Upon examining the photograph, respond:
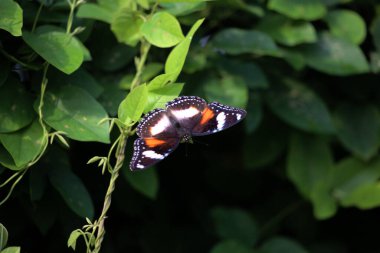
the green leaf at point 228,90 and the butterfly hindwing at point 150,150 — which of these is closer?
the butterfly hindwing at point 150,150

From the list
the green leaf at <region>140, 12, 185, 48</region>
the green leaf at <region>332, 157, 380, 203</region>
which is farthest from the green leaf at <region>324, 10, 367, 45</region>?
the green leaf at <region>140, 12, 185, 48</region>

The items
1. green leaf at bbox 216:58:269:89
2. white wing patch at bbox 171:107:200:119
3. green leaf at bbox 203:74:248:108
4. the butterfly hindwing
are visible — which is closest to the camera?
the butterfly hindwing

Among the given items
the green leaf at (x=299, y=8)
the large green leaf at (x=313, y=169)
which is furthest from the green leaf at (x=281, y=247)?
the green leaf at (x=299, y=8)

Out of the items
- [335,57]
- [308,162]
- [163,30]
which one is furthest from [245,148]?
[163,30]

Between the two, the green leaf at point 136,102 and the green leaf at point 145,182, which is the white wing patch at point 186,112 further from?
the green leaf at point 145,182

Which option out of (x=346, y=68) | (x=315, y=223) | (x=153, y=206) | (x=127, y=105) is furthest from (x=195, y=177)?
(x=127, y=105)

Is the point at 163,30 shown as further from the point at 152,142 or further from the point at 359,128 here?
the point at 359,128

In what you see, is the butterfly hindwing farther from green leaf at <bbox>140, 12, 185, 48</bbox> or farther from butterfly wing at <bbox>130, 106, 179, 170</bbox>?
green leaf at <bbox>140, 12, 185, 48</bbox>
